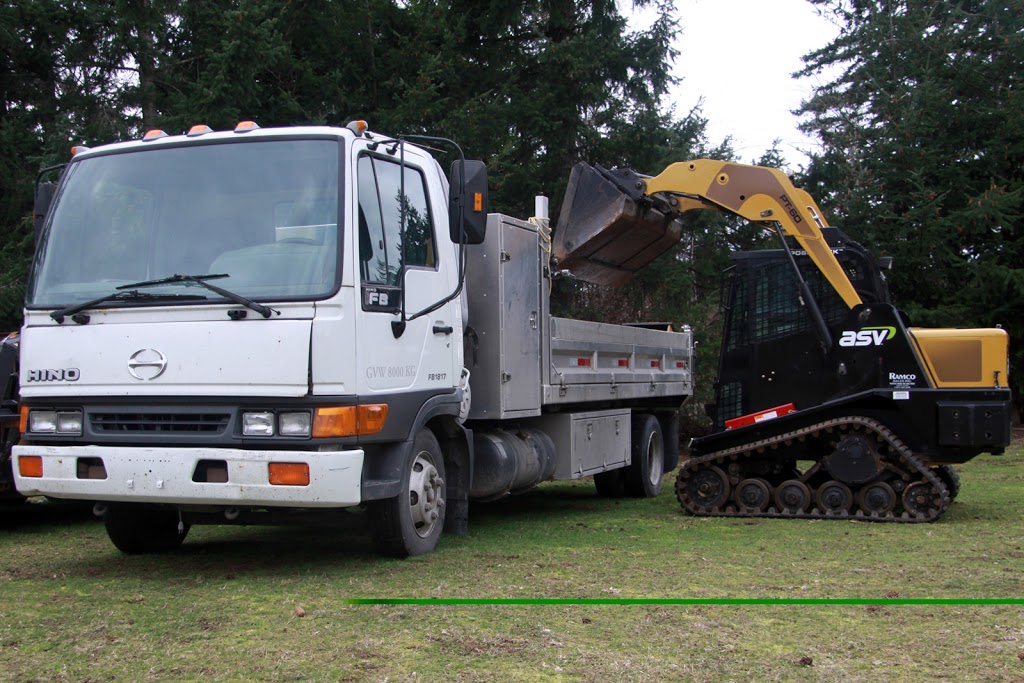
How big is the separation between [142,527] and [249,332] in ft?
7.42

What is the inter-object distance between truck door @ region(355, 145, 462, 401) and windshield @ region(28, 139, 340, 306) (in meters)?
0.28

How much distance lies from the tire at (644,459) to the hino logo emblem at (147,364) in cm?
663

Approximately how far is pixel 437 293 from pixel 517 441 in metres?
1.96

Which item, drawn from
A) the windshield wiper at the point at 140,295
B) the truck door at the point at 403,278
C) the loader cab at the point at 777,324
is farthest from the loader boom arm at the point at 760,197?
the windshield wiper at the point at 140,295

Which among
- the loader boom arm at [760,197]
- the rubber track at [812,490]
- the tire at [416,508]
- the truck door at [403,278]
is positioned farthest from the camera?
the loader boom arm at [760,197]

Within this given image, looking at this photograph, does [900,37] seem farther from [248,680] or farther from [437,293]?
[248,680]

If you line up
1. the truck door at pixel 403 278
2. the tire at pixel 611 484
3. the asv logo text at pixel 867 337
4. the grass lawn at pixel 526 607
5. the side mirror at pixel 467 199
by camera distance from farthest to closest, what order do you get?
the tire at pixel 611 484 < the asv logo text at pixel 867 337 < the side mirror at pixel 467 199 < the truck door at pixel 403 278 < the grass lawn at pixel 526 607

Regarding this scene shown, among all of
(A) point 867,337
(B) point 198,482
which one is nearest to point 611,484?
(A) point 867,337

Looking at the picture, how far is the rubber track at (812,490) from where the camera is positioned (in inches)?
382

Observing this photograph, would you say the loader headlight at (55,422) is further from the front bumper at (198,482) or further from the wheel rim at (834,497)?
Answer: the wheel rim at (834,497)

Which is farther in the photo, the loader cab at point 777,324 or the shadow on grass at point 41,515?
the loader cab at point 777,324

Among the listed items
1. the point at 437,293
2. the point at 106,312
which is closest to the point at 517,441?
the point at 437,293

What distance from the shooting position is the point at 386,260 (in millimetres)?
6980

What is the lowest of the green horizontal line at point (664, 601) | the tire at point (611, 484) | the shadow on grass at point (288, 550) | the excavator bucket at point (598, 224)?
the shadow on grass at point (288, 550)
